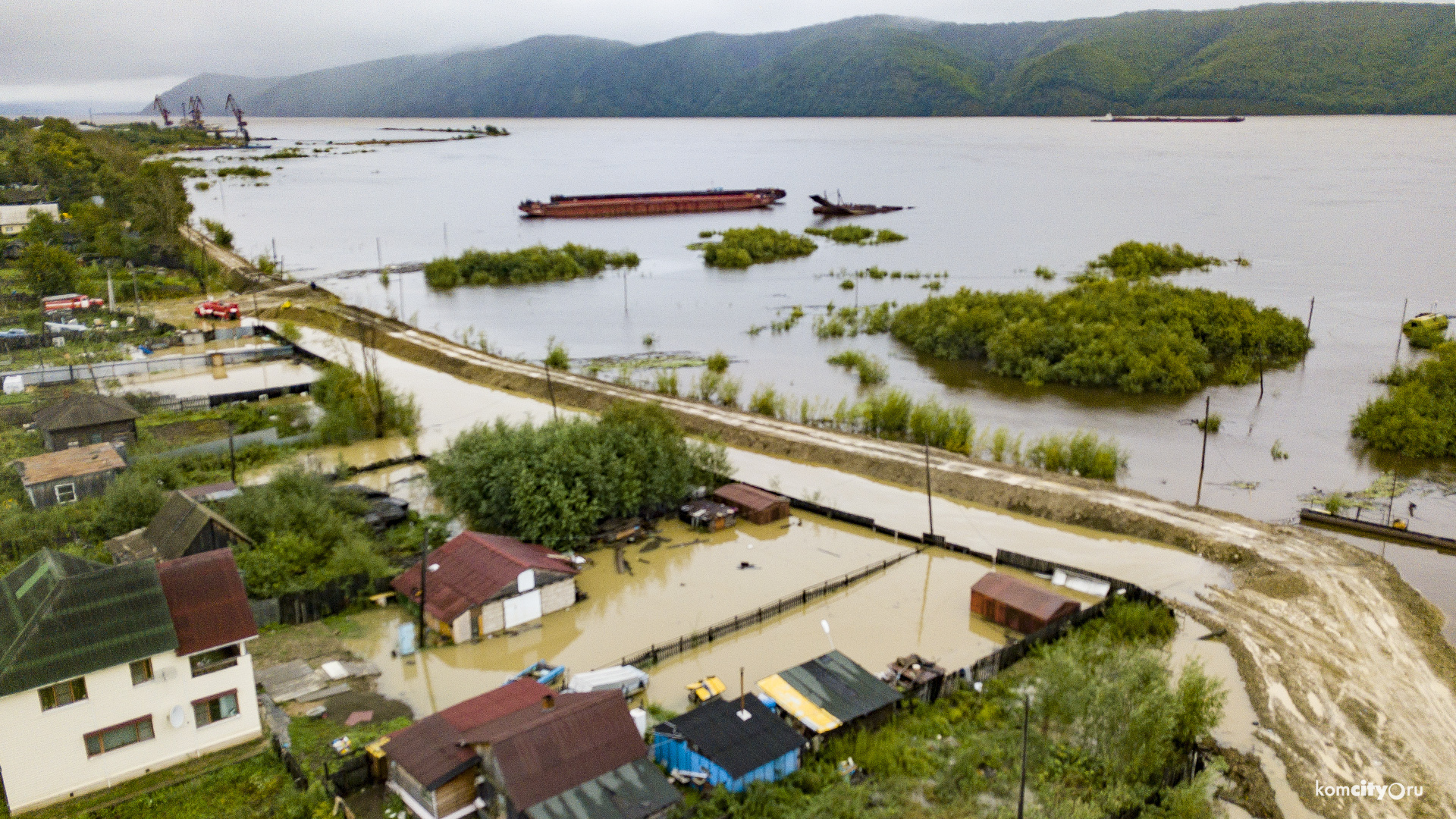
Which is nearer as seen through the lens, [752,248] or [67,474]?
[67,474]

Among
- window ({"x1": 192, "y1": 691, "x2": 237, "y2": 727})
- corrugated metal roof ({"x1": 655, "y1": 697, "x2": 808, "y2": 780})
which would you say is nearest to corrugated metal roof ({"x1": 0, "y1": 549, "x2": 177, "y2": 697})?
window ({"x1": 192, "y1": 691, "x2": 237, "y2": 727})

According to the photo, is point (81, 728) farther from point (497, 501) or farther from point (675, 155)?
point (675, 155)

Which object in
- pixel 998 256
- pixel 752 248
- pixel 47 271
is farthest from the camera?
pixel 752 248

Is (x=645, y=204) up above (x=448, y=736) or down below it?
above

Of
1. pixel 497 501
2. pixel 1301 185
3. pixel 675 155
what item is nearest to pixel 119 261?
pixel 497 501

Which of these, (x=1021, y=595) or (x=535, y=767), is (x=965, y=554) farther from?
(x=535, y=767)

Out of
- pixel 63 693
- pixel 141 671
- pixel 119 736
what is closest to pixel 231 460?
pixel 141 671

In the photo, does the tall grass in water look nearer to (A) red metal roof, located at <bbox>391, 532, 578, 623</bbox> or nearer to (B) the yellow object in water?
(A) red metal roof, located at <bbox>391, 532, 578, 623</bbox>
